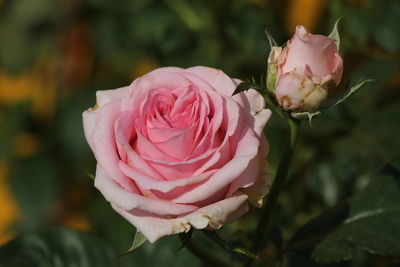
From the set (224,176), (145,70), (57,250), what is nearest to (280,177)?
(224,176)

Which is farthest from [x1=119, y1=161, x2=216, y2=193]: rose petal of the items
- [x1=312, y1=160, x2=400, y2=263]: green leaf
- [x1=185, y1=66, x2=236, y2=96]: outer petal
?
[x1=312, y1=160, x2=400, y2=263]: green leaf

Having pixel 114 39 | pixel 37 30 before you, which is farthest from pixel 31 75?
pixel 114 39

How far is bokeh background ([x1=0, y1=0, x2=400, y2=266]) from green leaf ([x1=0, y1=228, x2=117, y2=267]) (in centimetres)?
4

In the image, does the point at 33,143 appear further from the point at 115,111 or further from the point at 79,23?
the point at 115,111

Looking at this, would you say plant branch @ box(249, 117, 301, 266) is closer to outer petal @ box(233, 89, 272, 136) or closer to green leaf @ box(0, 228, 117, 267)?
outer petal @ box(233, 89, 272, 136)

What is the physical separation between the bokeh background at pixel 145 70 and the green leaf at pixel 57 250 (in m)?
0.04

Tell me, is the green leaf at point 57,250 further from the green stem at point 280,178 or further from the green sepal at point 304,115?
the green sepal at point 304,115

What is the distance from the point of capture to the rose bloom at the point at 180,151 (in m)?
0.76

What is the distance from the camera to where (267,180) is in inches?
31.6

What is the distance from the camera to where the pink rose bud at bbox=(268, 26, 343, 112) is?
2.54ft

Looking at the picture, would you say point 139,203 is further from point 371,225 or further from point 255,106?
point 371,225

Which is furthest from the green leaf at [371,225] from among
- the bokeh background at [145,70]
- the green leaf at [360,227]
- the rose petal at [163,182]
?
the rose petal at [163,182]

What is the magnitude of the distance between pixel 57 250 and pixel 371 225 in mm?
444

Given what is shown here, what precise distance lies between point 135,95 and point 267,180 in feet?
0.56
